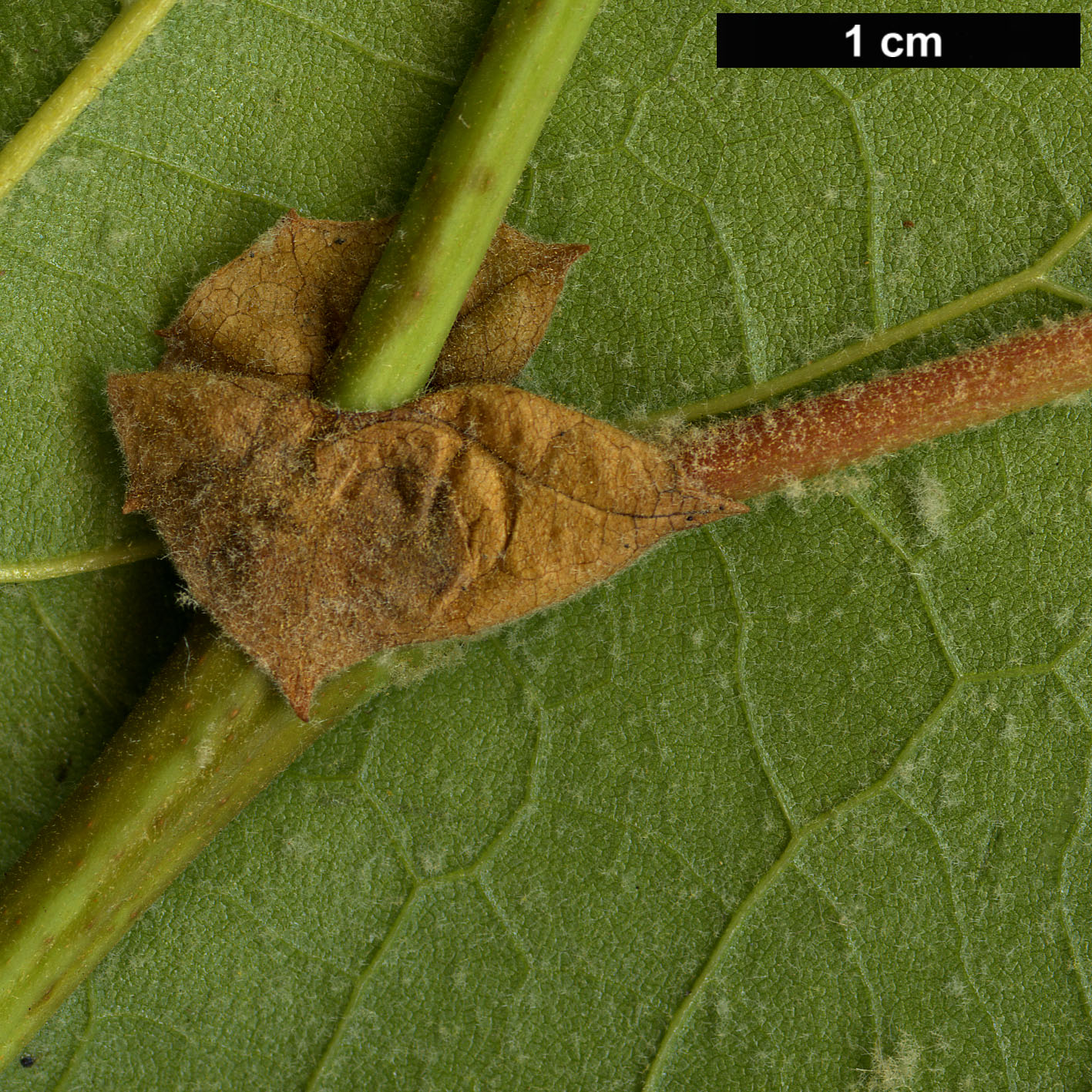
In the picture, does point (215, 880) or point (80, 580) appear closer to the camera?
point (80, 580)

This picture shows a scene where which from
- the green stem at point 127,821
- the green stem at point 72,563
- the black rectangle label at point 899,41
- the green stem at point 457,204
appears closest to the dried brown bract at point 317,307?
the green stem at point 457,204

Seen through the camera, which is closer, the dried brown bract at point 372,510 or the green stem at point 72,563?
the dried brown bract at point 372,510

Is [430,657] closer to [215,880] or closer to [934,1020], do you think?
[215,880]

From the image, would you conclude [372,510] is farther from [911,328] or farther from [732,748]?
[911,328]

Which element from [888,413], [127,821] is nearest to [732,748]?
[888,413]

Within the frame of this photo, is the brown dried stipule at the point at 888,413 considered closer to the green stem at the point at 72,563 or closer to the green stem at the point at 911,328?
the green stem at the point at 911,328

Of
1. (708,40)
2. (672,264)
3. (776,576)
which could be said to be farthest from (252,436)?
(708,40)
